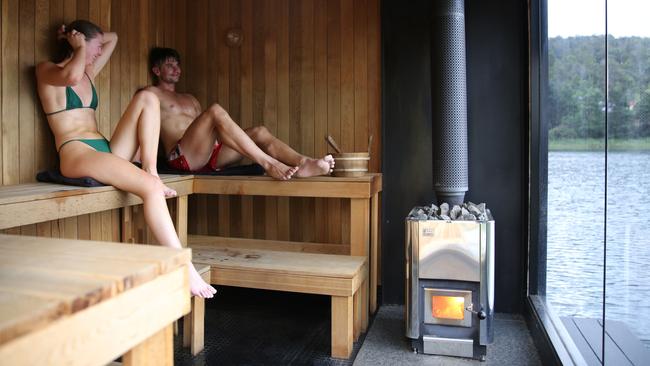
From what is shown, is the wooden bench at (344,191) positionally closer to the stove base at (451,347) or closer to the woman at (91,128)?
the woman at (91,128)

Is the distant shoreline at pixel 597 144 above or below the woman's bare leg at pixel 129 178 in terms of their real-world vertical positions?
above

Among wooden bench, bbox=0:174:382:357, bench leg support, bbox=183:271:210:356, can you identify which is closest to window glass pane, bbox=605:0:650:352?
wooden bench, bbox=0:174:382:357

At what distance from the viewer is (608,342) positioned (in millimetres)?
1654

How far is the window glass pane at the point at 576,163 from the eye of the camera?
1808 mm

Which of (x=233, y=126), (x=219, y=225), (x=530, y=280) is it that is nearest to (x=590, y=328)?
(x=530, y=280)

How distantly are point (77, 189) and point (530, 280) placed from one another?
2351 millimetres

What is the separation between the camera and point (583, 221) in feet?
6.70

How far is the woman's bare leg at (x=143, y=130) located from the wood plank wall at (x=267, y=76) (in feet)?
1.89

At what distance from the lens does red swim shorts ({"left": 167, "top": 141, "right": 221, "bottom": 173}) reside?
3016mm

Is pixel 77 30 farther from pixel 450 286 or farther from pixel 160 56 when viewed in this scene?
pixel 450 286

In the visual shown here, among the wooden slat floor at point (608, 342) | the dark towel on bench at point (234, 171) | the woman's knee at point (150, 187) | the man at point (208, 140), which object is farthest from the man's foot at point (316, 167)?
the wooden slat floor at point (608, 342)

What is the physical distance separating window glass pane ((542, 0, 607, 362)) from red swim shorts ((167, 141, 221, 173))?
1.83m

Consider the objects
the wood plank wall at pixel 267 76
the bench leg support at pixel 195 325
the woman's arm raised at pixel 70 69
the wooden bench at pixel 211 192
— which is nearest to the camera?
the wooden bench at pixel 211 192

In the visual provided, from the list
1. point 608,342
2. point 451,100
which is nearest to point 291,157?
point 451,100
